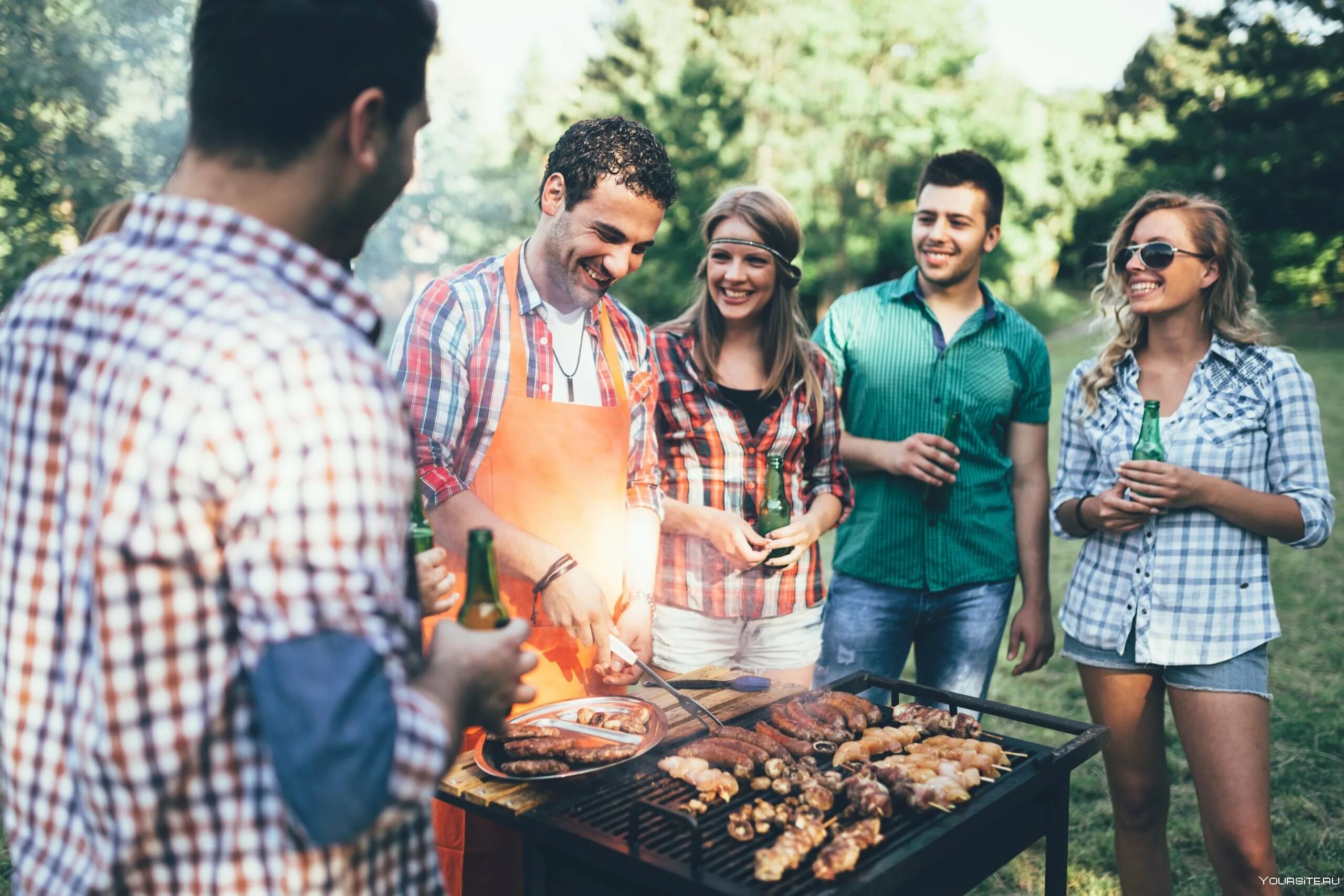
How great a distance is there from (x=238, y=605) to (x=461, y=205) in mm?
26317

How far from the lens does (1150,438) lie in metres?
3.21

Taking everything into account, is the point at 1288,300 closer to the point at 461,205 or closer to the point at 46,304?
the point at 461,205

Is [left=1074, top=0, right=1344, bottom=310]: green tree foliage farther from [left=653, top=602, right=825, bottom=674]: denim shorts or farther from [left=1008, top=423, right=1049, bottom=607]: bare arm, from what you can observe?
[left=653, top=602, right=825, bottom=674]: denim shorts

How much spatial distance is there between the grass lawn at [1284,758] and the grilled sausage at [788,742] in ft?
6.66

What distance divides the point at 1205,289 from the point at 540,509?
2487 millimetres

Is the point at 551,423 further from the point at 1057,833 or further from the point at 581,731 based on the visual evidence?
the point at 1057,833

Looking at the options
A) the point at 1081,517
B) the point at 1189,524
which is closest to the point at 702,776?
the point at 1081,517

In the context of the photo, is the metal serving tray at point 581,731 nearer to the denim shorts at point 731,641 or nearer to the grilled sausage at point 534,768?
the grilled sausage at point 534,768

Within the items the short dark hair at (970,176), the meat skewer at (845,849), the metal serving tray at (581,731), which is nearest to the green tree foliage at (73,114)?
the short dark hair at (970,176)

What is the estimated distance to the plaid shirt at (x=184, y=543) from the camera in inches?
43.4

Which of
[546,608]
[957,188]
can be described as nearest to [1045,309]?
[957,188]

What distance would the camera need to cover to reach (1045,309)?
97.8 ft

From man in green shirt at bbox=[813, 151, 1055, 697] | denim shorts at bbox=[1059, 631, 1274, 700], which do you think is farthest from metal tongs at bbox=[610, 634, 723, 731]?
denim shorts at bbox=[1059, 631, 1274, 700]

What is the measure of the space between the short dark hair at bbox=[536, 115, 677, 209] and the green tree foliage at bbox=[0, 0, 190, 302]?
10.5 m
